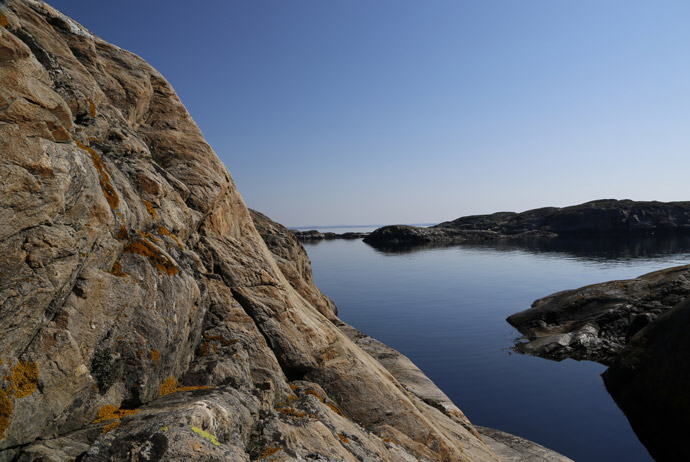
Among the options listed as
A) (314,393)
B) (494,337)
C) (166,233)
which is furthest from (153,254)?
(494,337)

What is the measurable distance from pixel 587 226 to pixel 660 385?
7205 inches

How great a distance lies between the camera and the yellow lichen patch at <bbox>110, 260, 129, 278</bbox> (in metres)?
7.63

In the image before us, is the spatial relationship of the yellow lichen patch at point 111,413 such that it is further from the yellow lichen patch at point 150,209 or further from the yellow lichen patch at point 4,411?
the yellow lichen patch at point 150,209

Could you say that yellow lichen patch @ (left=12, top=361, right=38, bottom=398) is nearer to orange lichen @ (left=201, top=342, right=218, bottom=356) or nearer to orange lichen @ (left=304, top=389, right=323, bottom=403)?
orange lichen @ (left=201, top=342, right=218, bottom=356)

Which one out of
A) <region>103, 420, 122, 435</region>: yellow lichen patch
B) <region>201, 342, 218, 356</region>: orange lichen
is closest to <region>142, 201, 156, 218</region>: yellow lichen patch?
<region>201, 342, 218, 356</region>: orange lichen

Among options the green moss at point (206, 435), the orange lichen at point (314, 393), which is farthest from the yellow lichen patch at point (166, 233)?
the green moss at point (206, 435)

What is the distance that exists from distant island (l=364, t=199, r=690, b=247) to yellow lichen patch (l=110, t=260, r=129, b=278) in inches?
6123

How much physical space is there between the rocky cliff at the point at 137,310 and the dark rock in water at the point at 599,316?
24.2m

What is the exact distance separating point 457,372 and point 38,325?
1143 inches

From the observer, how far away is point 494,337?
3781 centimetres

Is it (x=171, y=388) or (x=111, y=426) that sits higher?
(x=111, y=426)

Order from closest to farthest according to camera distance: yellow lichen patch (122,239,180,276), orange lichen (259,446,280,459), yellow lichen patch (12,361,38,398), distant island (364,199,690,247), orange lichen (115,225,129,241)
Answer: yellow lichen patch (12,361,38,398), orange lichen (259,446,280,459), orange lichen (115,225,129,241), yellow lichen patch (122,239,180,276), distant island (364,199,690,247)

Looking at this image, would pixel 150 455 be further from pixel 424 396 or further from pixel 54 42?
pixel 424 396

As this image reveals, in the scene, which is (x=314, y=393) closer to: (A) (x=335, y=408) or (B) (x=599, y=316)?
(A) (x=335, y=408)
